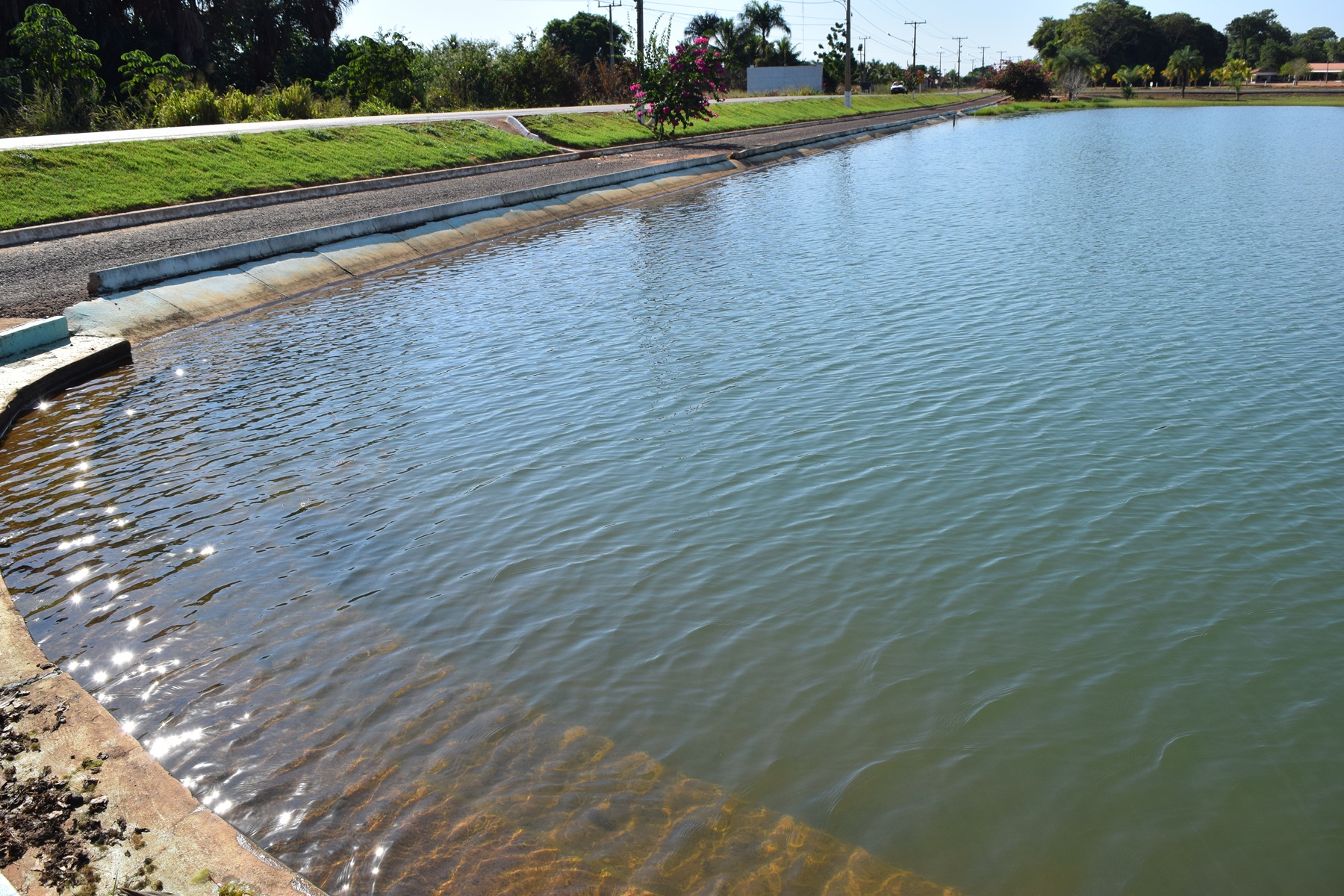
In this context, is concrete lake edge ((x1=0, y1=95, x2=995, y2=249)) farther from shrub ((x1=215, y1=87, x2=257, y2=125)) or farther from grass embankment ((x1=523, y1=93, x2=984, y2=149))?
shrub ((x1=215, y1=87, x2=257, y2=125))

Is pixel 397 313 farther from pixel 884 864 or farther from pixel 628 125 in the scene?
pixel 628 125

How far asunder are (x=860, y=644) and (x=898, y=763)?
909mm

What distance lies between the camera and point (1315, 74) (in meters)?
116

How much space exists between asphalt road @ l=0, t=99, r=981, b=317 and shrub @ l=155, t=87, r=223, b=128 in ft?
28.1

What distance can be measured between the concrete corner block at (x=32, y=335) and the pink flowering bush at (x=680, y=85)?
2558 centimetres

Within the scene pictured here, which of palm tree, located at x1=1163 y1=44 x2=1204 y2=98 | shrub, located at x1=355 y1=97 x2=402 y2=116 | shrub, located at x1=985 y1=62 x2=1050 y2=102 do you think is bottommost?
shrub, located at x1=355 y1=97 x2=402 y2=116

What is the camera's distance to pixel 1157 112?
222 ft

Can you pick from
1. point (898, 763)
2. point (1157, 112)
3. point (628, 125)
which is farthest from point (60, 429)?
point (1157, 112)

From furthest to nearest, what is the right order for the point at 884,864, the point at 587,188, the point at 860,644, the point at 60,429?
the point at 587,188, the point at 60,429, the point at 860,644, the point at 884,864

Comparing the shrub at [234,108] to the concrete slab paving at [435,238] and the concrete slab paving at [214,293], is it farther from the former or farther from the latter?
the concrete slab paving at [214,293]

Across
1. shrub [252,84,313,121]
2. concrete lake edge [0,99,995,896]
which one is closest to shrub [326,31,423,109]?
shrub [252,84,313,121]

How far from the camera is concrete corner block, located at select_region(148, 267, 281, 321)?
13.3 metres

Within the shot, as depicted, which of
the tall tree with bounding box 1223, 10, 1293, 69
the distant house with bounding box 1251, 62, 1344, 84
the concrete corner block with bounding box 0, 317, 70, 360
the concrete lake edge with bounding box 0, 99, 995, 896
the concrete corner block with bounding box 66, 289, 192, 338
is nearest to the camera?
the concrete lake edge with bounding box 0, 99, 995, 896

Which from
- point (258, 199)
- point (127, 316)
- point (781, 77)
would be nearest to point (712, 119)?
point (258, 199)
